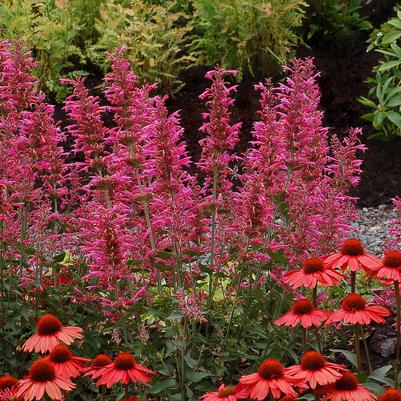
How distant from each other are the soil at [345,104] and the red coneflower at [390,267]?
14.2 ft

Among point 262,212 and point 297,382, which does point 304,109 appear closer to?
point 262,212

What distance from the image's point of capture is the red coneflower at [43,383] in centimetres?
259

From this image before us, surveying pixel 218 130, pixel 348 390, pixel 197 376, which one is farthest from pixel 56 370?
pixel 218 130

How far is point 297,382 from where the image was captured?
2619 mm

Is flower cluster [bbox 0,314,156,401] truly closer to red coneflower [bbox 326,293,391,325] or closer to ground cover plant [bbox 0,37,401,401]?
ground cover plant [bbox 0,37,401,401]

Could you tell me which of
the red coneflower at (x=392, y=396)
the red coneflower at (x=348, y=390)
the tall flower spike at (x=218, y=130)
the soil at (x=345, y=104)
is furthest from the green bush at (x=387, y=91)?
the red coneflower at (x=392, y=396)

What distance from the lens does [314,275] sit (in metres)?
3.01

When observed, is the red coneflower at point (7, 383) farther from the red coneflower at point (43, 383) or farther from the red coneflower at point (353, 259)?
the red coneflower at point (353, 259)

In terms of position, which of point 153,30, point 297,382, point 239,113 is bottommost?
point 239,113

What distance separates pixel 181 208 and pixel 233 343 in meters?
0.58

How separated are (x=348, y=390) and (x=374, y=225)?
4.35 m

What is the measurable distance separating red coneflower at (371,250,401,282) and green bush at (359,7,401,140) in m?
4.64

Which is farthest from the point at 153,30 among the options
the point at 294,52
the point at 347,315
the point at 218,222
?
the point at 347,315

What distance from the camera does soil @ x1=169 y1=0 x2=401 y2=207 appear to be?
7.52 metres
